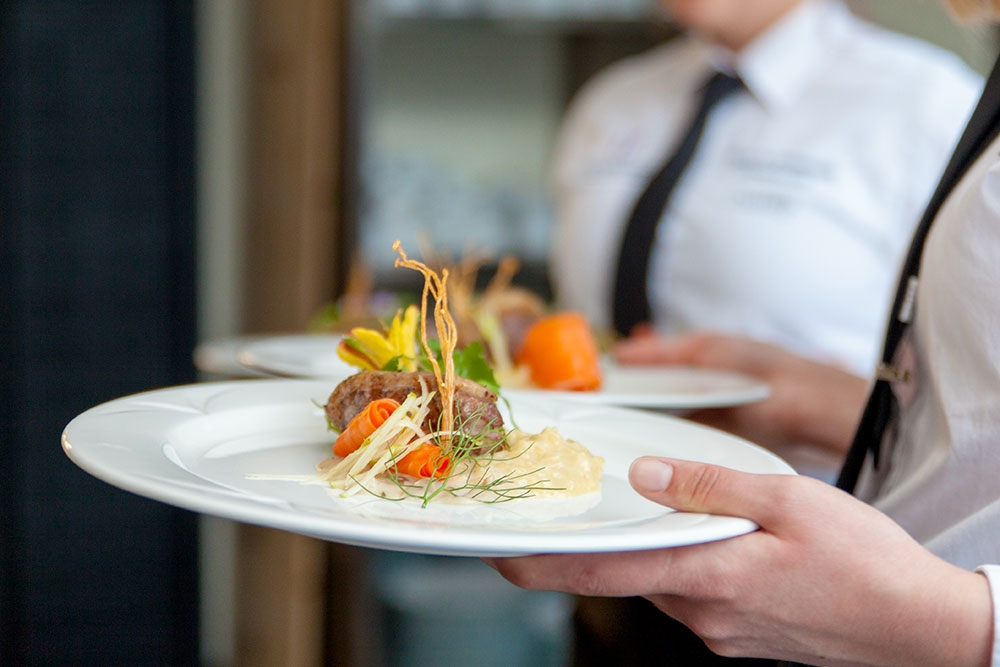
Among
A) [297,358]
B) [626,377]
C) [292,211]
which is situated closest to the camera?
[297,358]

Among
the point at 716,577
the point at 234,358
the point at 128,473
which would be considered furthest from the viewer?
the point at 234,358

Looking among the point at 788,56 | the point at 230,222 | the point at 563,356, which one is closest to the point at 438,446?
the point at 563,356

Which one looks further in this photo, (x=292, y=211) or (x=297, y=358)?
(x=292, y=211)

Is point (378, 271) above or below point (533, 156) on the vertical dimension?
below

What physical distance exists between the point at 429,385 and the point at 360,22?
2.19 m

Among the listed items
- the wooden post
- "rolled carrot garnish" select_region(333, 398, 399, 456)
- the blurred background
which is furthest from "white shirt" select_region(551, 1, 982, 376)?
"rolled carrot garnish" select_region(333, 398, 399, 456)

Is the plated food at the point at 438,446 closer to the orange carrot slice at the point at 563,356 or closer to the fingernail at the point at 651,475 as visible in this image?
the fingernail at the point at 651,475

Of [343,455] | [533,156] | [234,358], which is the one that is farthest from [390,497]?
[533,156]

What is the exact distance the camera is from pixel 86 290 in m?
2.80

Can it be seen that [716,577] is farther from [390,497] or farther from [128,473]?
[128,473]

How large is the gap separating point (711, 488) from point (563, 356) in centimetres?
70

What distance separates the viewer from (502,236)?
343 centimetres

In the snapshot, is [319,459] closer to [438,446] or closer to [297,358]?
[438,446]

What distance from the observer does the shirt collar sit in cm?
219
